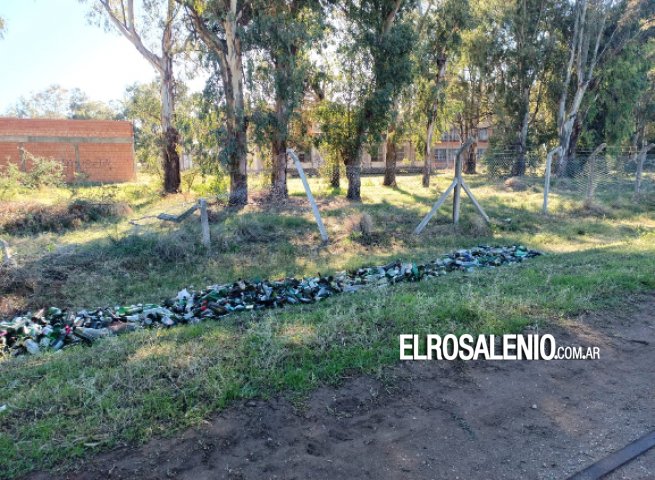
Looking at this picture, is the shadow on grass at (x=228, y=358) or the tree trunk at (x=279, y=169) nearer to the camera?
the shadow on grass at (x=228, y=358)

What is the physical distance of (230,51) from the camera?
1338cm

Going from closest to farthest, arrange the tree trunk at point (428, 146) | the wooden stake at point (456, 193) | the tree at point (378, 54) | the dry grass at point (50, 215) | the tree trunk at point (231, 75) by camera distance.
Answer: the wooden stake at point (456, 193)
the dry grass at point (50, 215)
the tree trunk at point (231, 75)
the tree at point (378, 54)
the tree trunk at point (428, 146)

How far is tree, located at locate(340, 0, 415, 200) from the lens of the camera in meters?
15.3

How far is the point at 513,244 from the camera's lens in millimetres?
10367

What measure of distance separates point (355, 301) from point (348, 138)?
1226 centimetres

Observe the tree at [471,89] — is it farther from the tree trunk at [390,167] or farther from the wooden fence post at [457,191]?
the wooden fence post at [457,191]

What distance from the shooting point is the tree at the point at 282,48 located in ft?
43.1

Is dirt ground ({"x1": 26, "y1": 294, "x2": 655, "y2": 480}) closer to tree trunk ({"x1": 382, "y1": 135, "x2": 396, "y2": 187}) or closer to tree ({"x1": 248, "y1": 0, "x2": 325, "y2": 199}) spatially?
tree ({"x1": 248, "y1": 0, "x2": 325, "y2": 199})

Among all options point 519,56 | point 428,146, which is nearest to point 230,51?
point 428,146

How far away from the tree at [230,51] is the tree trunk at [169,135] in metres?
3.97

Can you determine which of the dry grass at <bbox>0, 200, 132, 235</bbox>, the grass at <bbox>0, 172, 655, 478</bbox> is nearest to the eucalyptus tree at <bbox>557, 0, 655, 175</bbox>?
the grass at <bbox>0, 172, 655, 478</bbox>

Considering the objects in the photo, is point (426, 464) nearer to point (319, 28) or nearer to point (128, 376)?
point (128, 376)

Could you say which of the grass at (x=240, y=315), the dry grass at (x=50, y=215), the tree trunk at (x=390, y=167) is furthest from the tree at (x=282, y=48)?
the tree trunk at (x=390, y=167)

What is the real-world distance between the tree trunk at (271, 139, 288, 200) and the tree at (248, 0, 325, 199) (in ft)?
0.12
